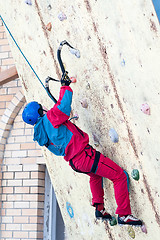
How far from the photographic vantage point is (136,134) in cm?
212

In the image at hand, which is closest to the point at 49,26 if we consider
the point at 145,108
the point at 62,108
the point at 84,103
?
the point at 84,103

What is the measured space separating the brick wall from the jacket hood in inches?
67.3

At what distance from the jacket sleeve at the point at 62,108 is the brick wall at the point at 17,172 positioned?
73.3 inches

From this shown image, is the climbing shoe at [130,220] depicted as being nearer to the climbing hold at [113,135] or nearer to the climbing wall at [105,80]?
the climbing wall at [105,80]

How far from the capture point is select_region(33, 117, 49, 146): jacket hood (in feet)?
7.43

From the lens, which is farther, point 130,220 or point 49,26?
point 49,26

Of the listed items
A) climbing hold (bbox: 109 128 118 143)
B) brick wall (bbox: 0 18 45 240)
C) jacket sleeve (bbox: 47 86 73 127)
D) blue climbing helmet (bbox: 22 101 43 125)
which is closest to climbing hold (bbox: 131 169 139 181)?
climbing hold (bbox: 109 128 118 143)

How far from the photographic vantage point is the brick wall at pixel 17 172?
400 centimetres

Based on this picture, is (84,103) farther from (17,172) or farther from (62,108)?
(17,172)

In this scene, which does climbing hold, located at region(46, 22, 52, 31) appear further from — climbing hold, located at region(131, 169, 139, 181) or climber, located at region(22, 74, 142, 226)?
climbing hold, located at region(131, 169, 139, 181)

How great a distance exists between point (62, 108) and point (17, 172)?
214 cm

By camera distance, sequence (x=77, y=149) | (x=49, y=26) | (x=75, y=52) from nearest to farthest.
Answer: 1. (x=77, y=149)
2. (x=75, y=52)
3. (x=49, y=26)

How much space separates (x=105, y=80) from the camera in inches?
87.9

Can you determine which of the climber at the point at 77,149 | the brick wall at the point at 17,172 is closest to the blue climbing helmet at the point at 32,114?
the climber at the point at 77,149
